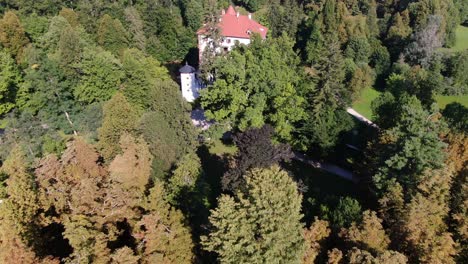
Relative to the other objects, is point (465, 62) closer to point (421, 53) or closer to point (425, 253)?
point (421, 53)

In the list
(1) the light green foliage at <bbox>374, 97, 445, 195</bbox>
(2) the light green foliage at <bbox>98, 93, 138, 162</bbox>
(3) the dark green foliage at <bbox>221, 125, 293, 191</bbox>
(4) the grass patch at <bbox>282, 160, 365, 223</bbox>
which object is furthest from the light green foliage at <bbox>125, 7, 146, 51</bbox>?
(1) the light green foliage at <bbox>374, 97, 445, 195</bbox>

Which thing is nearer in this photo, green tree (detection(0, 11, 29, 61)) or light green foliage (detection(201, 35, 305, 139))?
light green foliage (detection(201, 35, 305, 139))

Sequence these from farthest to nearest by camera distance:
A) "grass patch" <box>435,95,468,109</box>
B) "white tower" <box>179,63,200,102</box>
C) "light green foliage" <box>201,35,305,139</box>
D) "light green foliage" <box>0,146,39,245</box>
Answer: "grass patch" <box>435,95,468,109</box> < "white tower" <box>179,63,200,102</box> < "light green foliage" <box>201,35,305,139</box> < "light green foliage" <box>0,146,39,245</box>

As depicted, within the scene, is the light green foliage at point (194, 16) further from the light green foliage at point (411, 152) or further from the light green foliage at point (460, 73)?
the light green foliage at point (411, 152)

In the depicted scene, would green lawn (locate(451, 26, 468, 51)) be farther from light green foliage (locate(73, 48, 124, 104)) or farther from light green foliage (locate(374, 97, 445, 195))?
light green foliage (locate(73, 48, 124, 104))

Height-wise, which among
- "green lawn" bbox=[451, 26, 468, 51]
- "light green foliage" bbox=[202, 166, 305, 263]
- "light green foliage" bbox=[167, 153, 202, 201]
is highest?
"light green foliage" bbox=[202, 166, 305, 263]

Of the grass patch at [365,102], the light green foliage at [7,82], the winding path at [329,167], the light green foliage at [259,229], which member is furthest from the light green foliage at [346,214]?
the light green foliage at [7,82]

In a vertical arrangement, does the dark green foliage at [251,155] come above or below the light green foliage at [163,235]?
above
